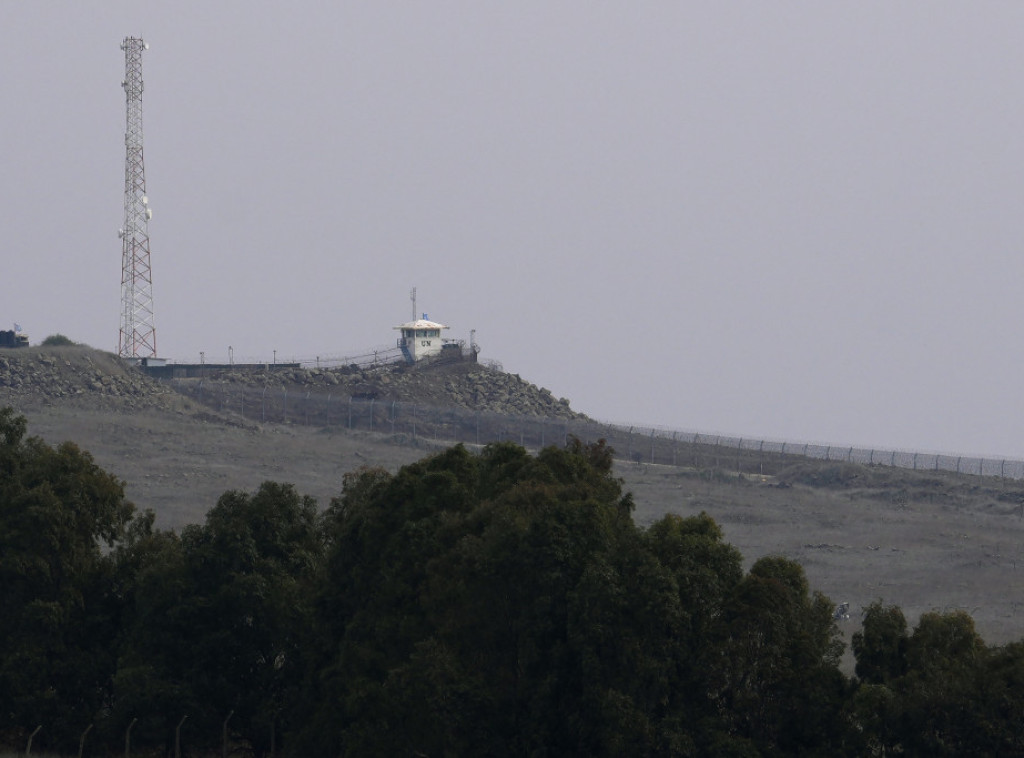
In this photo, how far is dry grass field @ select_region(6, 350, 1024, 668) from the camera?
143 feet

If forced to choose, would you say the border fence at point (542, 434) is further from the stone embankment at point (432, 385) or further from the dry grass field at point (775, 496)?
the stone embankment at point (432, 385)

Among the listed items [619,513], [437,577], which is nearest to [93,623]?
[437,577]

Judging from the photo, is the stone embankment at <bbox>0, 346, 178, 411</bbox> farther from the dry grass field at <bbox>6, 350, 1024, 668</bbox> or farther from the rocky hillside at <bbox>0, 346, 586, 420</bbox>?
the dry grass field at <bbox>6, 350, 1024, 668</bbox>

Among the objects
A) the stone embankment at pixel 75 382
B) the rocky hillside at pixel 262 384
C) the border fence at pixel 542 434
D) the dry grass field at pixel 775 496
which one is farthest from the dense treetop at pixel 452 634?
the rocky hillside at pixel 262 384

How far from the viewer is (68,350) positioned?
92.6m

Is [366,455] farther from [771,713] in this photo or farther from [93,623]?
[771,713]

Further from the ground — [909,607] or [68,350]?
[68,350]

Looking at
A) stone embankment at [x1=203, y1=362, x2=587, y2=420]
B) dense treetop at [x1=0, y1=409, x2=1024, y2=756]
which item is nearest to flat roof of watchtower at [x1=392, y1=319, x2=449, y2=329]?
stone embankment at [x1=203, y1=362, x2=587, y2=420]

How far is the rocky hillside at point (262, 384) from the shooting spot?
270ft

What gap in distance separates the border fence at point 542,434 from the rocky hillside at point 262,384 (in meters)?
4.52

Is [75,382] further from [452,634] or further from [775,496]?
[452,634]

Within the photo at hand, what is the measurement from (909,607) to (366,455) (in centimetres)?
3310

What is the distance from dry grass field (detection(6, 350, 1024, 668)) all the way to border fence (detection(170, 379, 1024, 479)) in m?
2.29

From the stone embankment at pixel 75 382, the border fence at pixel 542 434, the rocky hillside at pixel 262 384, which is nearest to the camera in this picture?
the border fence at pixel 542 434
